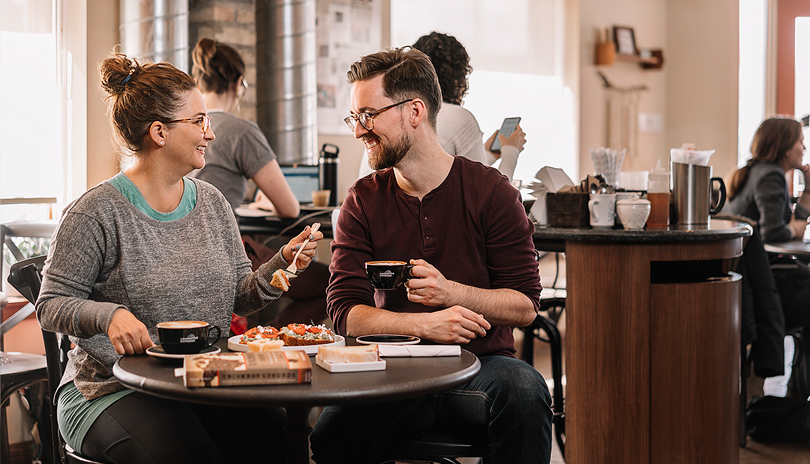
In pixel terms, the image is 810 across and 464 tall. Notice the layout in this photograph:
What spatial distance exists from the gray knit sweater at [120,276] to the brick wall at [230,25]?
95.6 inches

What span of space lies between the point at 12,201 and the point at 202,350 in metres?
2.16

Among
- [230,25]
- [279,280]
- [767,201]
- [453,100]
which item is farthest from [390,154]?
[767,201]

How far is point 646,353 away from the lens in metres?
2.54

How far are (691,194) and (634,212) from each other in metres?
0.38

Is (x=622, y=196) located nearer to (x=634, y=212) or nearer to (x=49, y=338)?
(x=634, y=212)

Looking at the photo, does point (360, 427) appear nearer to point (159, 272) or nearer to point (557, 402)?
point (159, 272)

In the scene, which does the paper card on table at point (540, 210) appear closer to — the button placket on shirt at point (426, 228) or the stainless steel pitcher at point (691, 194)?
the stainless steel pitcher at point (691, 194)

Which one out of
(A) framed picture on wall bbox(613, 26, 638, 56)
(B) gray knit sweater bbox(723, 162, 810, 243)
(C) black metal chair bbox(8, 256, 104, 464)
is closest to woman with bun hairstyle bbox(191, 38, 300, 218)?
(C) black metal chair bbox(8, 256, 104, 464)

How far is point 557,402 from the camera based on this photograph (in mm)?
2889

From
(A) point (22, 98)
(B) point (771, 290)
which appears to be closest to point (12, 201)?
(A) point (22, 98)

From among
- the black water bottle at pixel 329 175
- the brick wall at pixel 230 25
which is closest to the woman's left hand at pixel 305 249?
the black water bottle at pixel 329 175

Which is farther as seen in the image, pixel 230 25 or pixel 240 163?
pixel 230 25

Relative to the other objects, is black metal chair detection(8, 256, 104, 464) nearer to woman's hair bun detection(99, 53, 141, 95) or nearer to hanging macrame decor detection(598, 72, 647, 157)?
woman's hair bun detection(99, 53, 141, 95)

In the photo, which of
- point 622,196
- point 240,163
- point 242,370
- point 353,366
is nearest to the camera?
point 242,370
